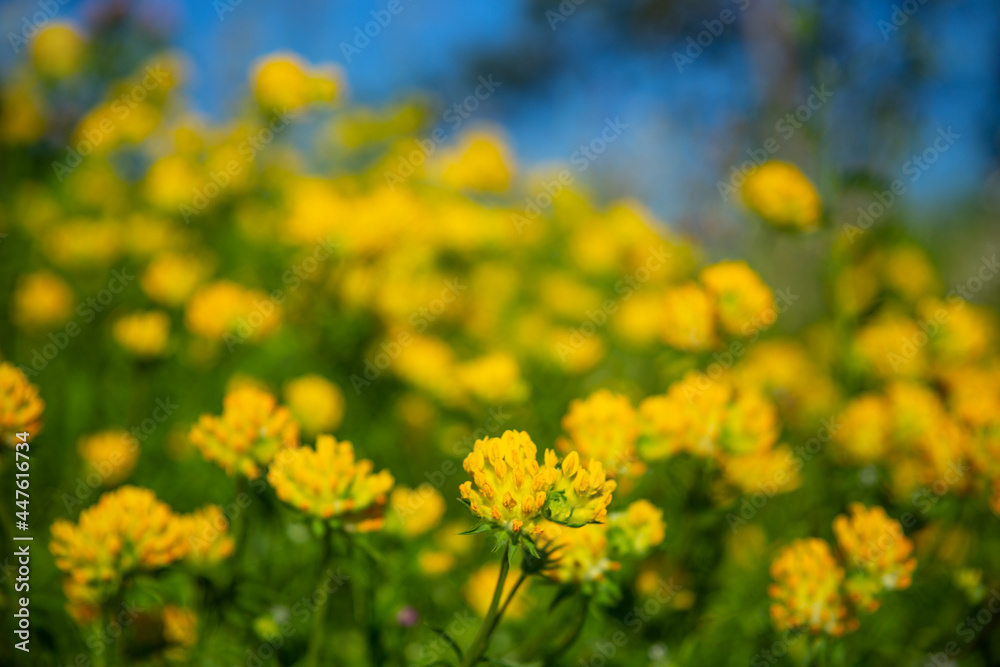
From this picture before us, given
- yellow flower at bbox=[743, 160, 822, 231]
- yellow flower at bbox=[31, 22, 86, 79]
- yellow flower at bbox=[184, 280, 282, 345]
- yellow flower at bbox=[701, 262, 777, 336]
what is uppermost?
yellow flower at bbox=[31, 22, 86, 79]

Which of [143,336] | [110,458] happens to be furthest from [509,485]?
[143,336]

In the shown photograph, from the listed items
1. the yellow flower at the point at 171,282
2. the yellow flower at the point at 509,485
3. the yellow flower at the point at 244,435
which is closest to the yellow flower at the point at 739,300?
the yellow flower at the point at 509,485

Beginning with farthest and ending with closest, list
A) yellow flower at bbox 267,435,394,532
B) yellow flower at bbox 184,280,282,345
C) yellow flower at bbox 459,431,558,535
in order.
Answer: yellow flower at bbox 184,280,282,345
yellow flower at bbox 267,435,394,532
yellow flower at bbox 459,431,558,535

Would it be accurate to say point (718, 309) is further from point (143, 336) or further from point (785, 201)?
point (143, 336)

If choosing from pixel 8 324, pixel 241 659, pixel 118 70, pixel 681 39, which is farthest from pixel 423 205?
pixel 681 39

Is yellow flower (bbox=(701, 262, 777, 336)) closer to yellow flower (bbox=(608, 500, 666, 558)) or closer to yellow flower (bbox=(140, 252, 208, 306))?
yellow flower (bbox=(608, 500, 666, 558))

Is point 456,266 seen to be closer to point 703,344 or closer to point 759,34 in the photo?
point 703,344

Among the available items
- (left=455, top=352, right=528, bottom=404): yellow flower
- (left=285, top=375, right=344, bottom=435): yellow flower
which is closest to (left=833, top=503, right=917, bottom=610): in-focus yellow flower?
(left=455, top=352, right=528, bottom=404): yellow flower
